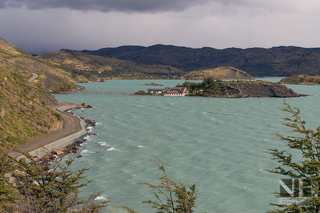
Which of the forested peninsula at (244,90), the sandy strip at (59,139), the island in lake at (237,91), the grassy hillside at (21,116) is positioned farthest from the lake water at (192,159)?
the island in lake at (237,91)

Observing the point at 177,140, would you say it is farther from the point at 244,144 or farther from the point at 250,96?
the point at 250,96

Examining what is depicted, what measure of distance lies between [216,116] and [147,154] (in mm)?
52694

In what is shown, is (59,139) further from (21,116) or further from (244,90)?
(244,90)

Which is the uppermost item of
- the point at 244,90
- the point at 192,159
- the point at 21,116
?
the point at 244,90

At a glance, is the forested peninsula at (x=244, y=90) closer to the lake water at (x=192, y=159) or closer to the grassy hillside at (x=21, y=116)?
the lake water at (x=192, y=159)

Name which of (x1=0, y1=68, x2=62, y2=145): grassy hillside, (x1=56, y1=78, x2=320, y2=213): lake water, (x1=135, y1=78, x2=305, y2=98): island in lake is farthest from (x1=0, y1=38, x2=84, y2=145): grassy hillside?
(x1=135, y1=78, x2=305, y2=98): island in lake

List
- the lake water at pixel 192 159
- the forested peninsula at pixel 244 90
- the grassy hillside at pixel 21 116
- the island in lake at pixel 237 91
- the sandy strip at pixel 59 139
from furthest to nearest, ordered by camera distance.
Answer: the island in lake at pixel 237 91, the forested peninsula at pixel 244 90, the grassy hillside at pixel 21 116, the sandy strip at pixel 59 139, the lake water at pixel 192 159

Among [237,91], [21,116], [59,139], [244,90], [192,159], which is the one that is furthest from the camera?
[244,90]

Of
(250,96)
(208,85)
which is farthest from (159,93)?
(250,96)

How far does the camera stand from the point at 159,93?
189625 millimetres

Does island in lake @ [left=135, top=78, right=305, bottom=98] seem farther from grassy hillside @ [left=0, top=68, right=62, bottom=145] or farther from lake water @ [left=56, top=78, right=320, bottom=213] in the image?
grassy hillside @ [left=0, top=68, right=62, bottom=145]

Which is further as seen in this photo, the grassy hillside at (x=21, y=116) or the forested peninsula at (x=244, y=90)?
the forested peninsula at (x=244, y=90)

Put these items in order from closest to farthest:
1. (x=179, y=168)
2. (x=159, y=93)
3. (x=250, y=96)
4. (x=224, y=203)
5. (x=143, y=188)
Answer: (x=224, y=203) < (x=143, y=188) < (x=179, y=168) < (x=250, y=96) < (x=159, y=93)

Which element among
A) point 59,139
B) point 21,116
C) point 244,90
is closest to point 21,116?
point 21,116
